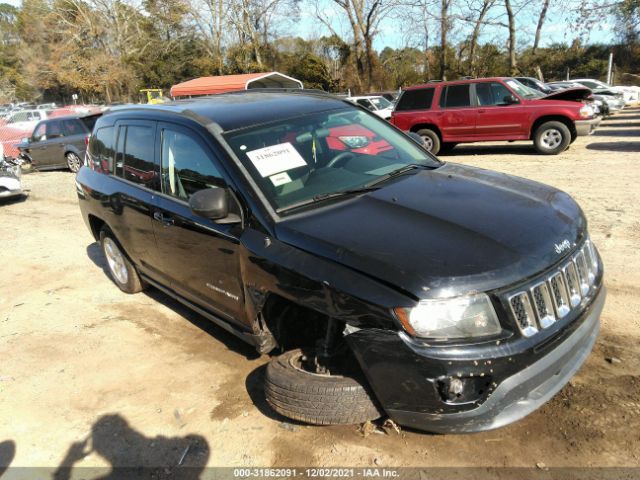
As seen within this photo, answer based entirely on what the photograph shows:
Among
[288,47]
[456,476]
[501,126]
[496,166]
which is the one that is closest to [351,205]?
[456,476]

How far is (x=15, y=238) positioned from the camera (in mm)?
7941

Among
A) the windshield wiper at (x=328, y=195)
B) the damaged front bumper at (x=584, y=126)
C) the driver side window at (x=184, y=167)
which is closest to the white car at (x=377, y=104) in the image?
the damaged front bumper at (x=584, y=126)

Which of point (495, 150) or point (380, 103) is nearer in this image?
point (495, 150)

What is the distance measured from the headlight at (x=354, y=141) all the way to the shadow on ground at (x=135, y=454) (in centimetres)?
226

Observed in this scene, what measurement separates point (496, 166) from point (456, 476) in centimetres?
916

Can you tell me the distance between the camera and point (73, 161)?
14.4 metres

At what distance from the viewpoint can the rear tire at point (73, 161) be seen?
46.6ft

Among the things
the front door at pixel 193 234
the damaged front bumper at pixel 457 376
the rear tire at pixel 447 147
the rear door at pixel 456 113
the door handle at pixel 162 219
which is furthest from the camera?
the rear tire at pixel 447 147

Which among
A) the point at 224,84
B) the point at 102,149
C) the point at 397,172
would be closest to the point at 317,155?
the point at 397,172

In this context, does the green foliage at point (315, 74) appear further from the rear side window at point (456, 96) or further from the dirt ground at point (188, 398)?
the dirt ground at point (188, 398)

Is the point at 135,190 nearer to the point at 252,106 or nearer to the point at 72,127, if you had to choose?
the point at 252,106

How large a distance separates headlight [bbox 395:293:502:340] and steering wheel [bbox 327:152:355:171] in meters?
1.45

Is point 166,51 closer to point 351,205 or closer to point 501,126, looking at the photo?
point 501,126

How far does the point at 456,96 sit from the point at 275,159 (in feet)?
34.5
